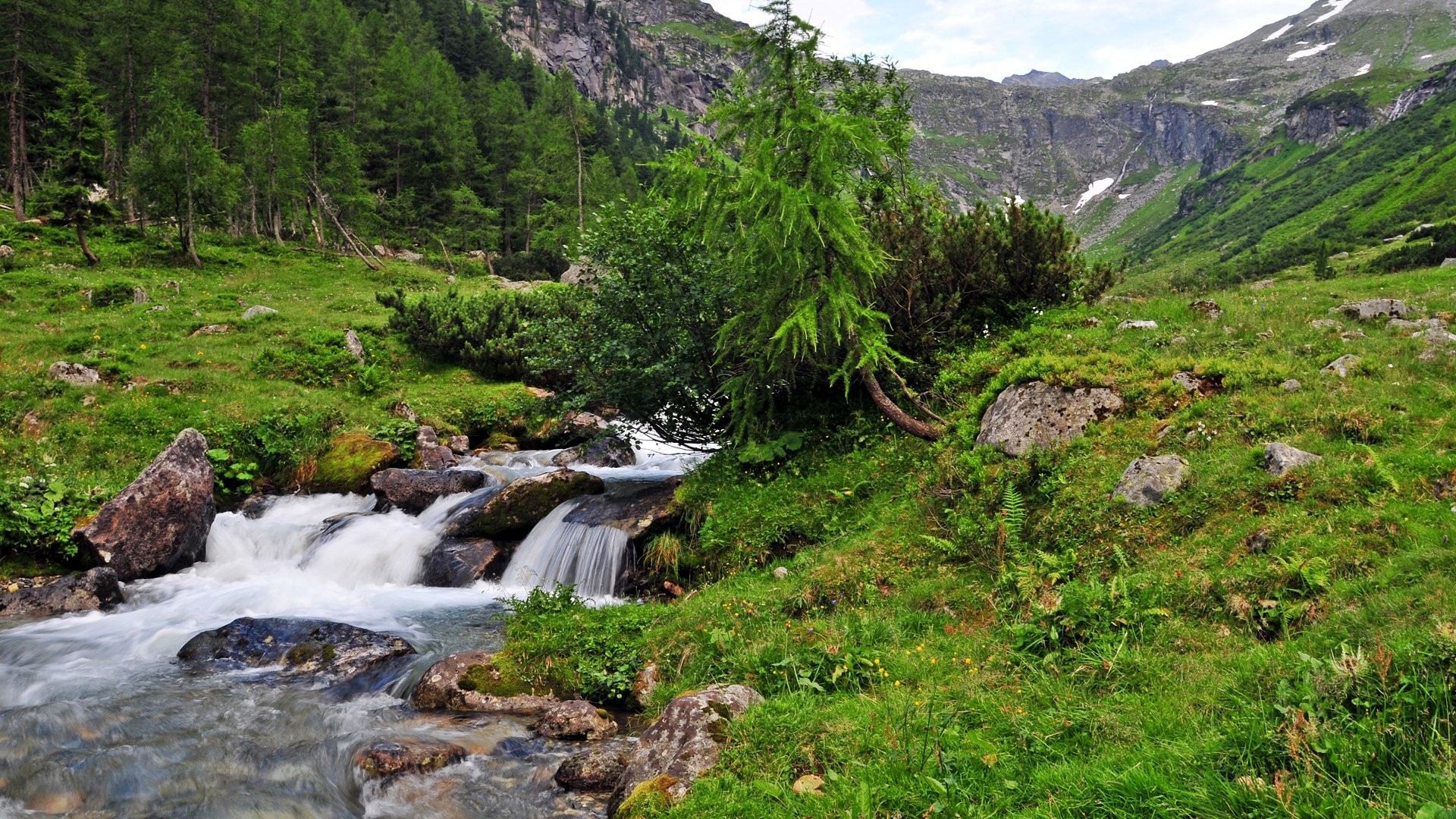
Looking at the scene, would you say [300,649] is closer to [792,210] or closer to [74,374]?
[792,210]

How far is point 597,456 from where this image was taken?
21.1 meters

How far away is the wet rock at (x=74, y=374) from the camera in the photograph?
17.5m

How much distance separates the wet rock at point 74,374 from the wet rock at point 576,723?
18.2 meters

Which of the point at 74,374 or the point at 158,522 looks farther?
the point at 74,374

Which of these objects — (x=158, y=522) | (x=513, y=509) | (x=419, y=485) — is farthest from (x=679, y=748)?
(x=158, y=522)

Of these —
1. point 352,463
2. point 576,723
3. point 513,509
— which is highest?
point 352,463

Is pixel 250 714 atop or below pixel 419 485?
below

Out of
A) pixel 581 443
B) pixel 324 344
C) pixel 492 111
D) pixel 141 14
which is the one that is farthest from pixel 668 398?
pixel 492 111

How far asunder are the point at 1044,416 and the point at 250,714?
11865mm

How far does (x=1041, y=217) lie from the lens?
14.2m

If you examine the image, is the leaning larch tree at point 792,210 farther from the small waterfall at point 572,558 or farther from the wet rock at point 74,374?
the wet rock at point 74,374

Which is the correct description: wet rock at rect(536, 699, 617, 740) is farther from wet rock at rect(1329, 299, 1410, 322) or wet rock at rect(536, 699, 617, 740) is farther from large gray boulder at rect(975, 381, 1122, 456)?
wet rock at rect(1329, 299, 1410, 322)

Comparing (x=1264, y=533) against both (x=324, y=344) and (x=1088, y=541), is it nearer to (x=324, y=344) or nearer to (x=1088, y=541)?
(x=1088, y=541)

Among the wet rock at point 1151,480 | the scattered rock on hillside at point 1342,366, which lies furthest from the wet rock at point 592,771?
the scattered rock on hillside at point 1342,366
